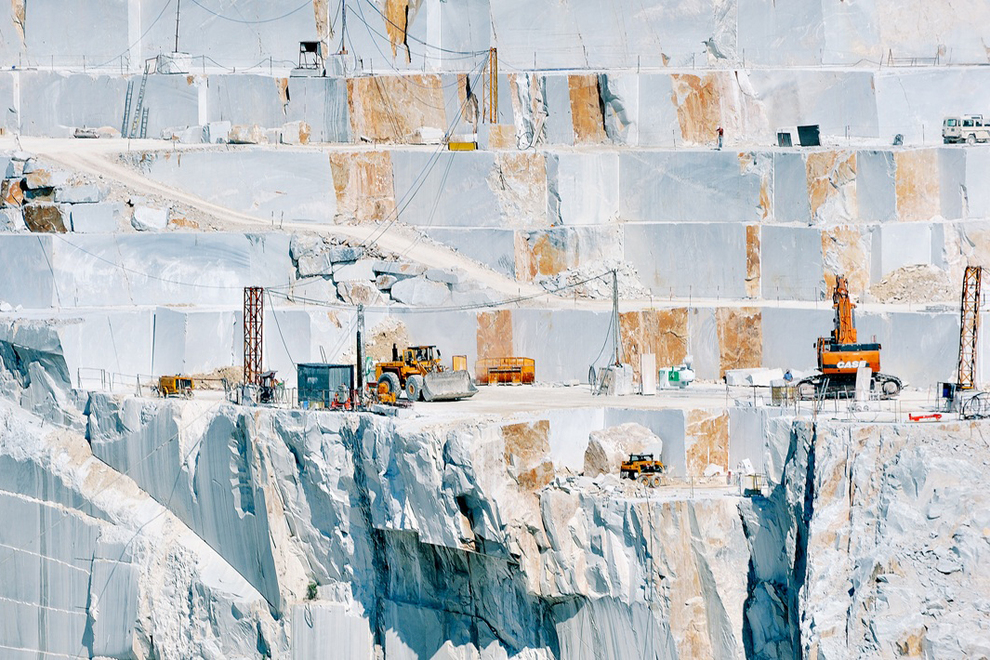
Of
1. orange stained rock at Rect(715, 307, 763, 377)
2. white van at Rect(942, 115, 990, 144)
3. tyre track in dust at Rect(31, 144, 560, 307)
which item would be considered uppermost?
white van at Rect(942, 115, 990, 144)

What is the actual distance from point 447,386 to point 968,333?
43.6 ft

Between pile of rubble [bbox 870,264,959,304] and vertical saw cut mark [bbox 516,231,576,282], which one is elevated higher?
vertical saw cut mark [bbox 516,231,576,282]

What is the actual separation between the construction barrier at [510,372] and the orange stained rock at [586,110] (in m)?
11.4

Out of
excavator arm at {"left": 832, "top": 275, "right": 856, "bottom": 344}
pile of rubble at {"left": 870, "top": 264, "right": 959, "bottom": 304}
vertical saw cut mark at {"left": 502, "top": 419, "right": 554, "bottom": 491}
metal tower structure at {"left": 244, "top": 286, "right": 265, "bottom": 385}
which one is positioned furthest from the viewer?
pile of rubble at {"left": 870, "top": 264, "right": 959, "bottom": 304}

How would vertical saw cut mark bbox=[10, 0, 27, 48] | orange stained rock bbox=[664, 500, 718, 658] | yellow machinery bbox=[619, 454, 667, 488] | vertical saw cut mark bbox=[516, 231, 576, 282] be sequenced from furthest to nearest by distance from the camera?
vertical saw cut mark bbox=[10, 0, 27, 48], vertical saw cut mark bbox=[516, 231, 576, 282], yellow machinery bbox=[619, 454, 667, 488], orange stained rock bbox=[664, 500, 718, 658]

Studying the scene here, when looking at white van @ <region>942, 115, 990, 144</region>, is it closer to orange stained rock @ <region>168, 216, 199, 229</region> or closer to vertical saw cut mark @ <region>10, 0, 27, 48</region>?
orange stained rock @ <region>168, 216, 199, 229</region>

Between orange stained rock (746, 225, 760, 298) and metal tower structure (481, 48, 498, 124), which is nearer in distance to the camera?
orange stained rock (746, 225, 760, 298)

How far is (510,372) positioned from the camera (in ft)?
179

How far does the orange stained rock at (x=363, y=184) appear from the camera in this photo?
6134 centimetres

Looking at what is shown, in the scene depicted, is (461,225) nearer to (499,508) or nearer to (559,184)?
(559,184)

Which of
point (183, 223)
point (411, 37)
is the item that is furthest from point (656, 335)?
point (411, 37)

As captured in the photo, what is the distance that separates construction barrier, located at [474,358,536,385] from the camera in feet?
179

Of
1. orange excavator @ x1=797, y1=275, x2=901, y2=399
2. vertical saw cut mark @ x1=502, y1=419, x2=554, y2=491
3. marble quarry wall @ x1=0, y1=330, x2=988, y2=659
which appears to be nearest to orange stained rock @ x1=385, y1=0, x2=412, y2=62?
marble quarry wall @ x1=0, y1=330, x2=988, y2=659

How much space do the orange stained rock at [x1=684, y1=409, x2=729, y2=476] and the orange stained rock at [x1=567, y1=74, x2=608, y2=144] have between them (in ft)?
60.9
